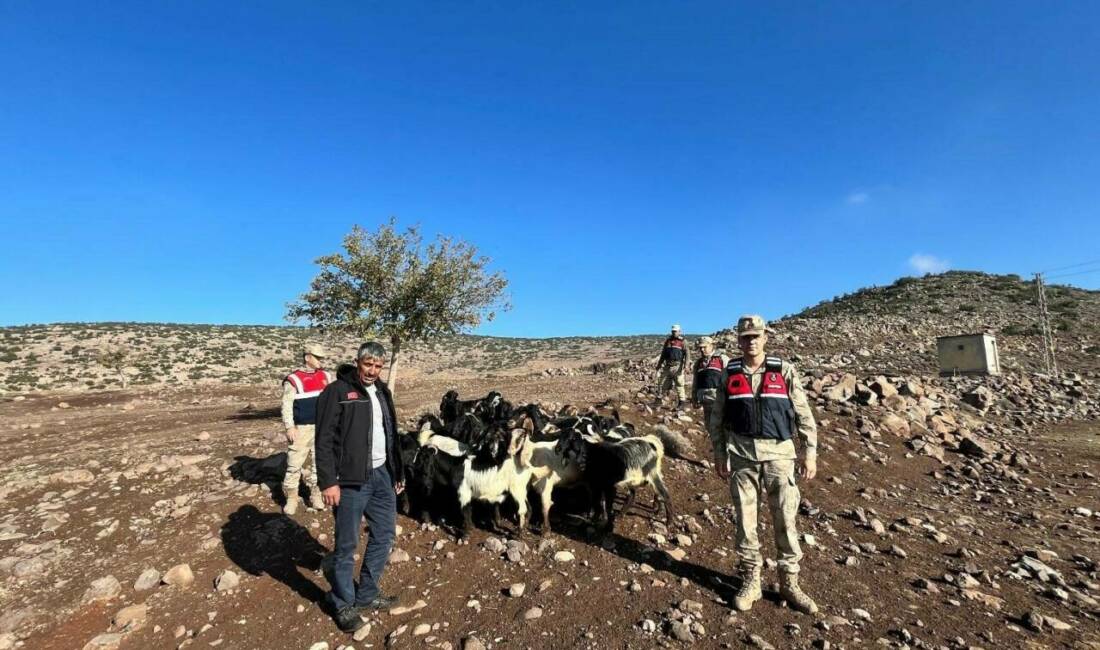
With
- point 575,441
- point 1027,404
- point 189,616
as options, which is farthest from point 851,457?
point 1027,404

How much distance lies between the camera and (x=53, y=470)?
8211mm

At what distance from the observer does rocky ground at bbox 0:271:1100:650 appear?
4484 millimetres

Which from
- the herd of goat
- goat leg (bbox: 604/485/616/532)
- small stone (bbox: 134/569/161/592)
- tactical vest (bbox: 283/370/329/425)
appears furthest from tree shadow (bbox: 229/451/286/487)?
goat leg (bbox: 604/485/616/532)

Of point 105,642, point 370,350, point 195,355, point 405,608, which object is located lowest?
point 105,642

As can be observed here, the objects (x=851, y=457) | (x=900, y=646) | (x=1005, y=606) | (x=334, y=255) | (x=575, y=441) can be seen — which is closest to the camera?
(x=900, y=646)

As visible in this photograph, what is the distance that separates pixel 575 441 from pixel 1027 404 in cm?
1886

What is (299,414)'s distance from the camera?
22.6 ft

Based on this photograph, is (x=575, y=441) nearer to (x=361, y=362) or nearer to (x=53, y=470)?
(x=361, y=362)

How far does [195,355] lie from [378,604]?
44.8 meters

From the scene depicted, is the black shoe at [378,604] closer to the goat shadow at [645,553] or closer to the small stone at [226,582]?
the small stone at [226,582]

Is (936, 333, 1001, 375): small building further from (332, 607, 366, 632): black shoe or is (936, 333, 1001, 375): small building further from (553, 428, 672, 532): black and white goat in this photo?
(332, 607, 366, 632): black shoe

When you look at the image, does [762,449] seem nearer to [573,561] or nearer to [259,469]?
[573,561]

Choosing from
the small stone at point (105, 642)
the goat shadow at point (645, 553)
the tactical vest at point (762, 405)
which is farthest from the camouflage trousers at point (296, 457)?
the tactical vest at point (762, 405)

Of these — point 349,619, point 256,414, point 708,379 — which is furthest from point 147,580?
point 256,414
